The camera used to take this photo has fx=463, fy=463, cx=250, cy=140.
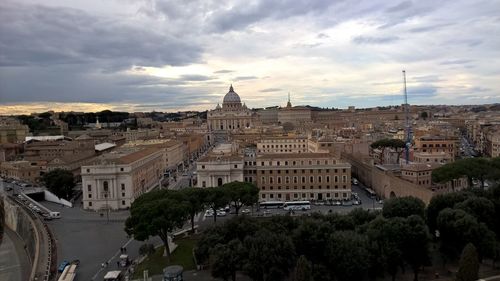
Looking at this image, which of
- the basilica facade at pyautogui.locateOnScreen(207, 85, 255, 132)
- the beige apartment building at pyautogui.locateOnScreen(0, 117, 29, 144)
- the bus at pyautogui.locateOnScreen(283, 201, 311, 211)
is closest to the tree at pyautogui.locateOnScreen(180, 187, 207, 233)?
the bus at pyautogui.locateOnScreen(283, 201, 311, 211)

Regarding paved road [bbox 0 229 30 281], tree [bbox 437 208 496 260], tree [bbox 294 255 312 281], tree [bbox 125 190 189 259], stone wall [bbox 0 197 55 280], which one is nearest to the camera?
tree [bbox 294 255 312 281]

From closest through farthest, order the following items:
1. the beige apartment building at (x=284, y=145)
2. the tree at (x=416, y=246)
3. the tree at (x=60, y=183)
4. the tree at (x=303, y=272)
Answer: the tree at (x=303, y=272) → the tree at (x=416, y=246) → the tree at (x=60, y=183) → the beige apartment building at (x=284, y=145)

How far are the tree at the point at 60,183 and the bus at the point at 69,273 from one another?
21232mm

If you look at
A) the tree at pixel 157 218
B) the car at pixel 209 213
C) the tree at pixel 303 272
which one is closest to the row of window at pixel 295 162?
the car at pixel 209 213

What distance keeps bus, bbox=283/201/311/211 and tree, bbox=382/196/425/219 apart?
12946 mm

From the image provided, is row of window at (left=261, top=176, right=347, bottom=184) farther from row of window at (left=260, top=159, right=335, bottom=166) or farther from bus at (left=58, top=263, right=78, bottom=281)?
bus at (left=58, top=263, right=78, bottom=281)

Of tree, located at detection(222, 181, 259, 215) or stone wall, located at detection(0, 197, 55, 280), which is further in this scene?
tree, located at detection(222, 181, 259, 215)

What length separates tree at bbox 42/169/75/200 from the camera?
154ft

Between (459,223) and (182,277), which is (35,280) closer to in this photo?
(182,277)

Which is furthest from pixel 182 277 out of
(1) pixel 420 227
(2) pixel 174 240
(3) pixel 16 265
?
(3) pixel 16 265

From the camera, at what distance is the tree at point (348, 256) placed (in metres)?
20.9

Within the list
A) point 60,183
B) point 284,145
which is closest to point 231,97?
point 284,145

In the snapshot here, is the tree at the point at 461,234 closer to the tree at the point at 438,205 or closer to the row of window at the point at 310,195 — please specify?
the tree at the point at 438,205

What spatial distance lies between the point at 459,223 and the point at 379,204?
1752 centimetres
